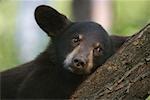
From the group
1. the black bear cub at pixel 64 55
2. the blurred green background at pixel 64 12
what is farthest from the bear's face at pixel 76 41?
the blurred green background at pixel 64 12

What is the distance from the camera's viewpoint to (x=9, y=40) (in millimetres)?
18359

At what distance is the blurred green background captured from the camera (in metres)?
15.8

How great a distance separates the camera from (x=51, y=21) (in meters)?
7.52

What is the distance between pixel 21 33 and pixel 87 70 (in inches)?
496

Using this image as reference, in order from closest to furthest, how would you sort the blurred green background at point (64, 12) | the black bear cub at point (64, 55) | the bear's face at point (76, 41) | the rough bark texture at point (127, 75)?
the rough bark texture at point (127, 75)
the bear's face at point (76, 41)
the black bear cub at point (64, 55)
the blurred green background at point (64, 12)

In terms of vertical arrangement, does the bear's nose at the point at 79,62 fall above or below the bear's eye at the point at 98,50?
above

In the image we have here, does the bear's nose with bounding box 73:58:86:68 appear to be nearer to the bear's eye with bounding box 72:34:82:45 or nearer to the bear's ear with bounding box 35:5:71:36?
the bear's eye with bounding box 72:34:82:45

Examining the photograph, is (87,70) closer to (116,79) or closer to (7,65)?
(116,79)

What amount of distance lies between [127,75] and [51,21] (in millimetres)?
1900

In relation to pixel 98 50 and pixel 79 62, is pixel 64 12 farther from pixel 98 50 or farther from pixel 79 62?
pixel 79 62

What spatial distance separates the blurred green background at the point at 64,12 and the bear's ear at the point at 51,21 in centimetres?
720

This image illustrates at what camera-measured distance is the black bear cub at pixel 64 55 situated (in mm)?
6617

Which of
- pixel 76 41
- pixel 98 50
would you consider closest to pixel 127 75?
pixel 98 50

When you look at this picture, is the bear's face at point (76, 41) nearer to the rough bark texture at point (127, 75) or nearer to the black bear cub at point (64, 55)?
the black bear cub at point (64, 55)
